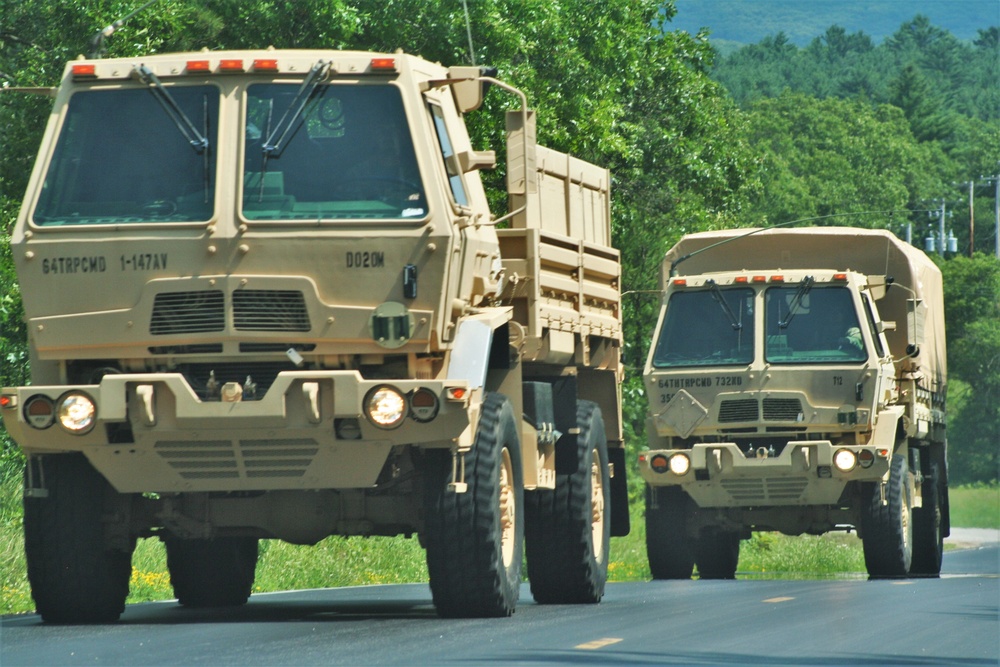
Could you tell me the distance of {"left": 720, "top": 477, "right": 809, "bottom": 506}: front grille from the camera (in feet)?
64.1

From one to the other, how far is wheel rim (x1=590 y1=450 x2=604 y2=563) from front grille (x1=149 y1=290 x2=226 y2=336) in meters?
4.34

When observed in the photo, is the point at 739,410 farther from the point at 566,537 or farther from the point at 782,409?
the point at 566,537

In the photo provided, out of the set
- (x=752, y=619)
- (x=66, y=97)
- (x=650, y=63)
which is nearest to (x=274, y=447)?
(x=66, y=97)

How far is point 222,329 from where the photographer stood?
11430 mm

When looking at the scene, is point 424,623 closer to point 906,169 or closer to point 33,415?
point 33,415

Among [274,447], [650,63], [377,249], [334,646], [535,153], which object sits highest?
[650,63]

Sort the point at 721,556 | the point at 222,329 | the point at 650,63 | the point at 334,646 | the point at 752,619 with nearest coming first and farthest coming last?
1. the point at 334,646
2. the point at 222,329
3. the point at 752,619
4. the point at 721,556
5. the point at 650,63

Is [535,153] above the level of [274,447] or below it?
above

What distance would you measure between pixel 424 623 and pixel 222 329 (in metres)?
2.13

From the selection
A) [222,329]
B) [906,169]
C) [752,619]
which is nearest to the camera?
[222,329]

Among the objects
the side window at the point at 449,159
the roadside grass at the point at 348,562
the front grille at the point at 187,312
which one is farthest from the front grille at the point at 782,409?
the front grille at the point at 187,312

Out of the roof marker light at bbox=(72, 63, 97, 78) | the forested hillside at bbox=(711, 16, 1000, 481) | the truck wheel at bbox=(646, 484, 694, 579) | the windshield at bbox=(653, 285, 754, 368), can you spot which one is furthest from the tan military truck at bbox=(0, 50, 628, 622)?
the forested hillside at bbox=(711, 16, 1000, 481)

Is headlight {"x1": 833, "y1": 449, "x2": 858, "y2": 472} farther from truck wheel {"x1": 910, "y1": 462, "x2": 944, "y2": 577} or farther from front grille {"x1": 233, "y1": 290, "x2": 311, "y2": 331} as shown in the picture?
front grille {"x1": 233, "y1": 290, "x2": 311, "y2": 331}

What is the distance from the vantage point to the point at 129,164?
38.4 feet
